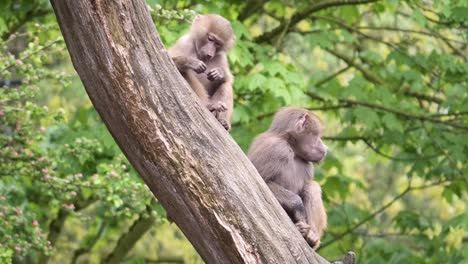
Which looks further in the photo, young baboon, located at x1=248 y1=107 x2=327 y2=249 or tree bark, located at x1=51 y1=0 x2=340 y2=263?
young baboon, located at x1=248 y1=107 x2=327 y2=249

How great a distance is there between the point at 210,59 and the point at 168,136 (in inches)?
72.7

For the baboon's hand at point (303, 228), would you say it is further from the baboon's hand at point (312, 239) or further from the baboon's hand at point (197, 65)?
the baboon's hand at point (197, 65)

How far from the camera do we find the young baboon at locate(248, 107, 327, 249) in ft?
20.7

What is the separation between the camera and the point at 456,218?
8.50m

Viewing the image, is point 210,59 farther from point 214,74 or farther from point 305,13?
point 305,13

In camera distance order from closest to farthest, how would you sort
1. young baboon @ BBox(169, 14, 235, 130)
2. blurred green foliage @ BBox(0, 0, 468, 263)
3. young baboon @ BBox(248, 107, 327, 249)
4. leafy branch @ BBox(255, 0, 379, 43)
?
young baboon @ BBox(169, 14, 235, 130)
young baboon @ BBox(248, 107, 327, 249)
blurred green foliage @ BBox(0, 0, 468, 263)
leafy branch @ BBox(255, 0, 379, 43)

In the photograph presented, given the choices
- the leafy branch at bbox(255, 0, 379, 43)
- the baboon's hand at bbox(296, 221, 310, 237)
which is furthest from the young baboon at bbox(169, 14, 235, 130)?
the leafy branch at bbox(255, 0, 379, 43)

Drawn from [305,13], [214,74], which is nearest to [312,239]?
[214,74]

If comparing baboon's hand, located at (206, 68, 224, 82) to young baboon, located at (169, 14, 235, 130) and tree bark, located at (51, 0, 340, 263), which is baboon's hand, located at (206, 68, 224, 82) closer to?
young baboon, located at (169, 14, 235, 130)

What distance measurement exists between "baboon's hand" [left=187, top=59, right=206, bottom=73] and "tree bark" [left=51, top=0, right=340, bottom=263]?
3.23 ft

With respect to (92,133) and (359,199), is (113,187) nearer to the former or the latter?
(92,133)

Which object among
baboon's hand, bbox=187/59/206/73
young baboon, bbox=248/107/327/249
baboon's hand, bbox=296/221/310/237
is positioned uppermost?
baboon's hand, bbox=187/59/206/73

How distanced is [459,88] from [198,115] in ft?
18.4

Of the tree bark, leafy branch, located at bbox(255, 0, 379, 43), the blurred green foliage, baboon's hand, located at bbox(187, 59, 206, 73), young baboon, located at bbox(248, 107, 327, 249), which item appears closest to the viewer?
the tree bark
